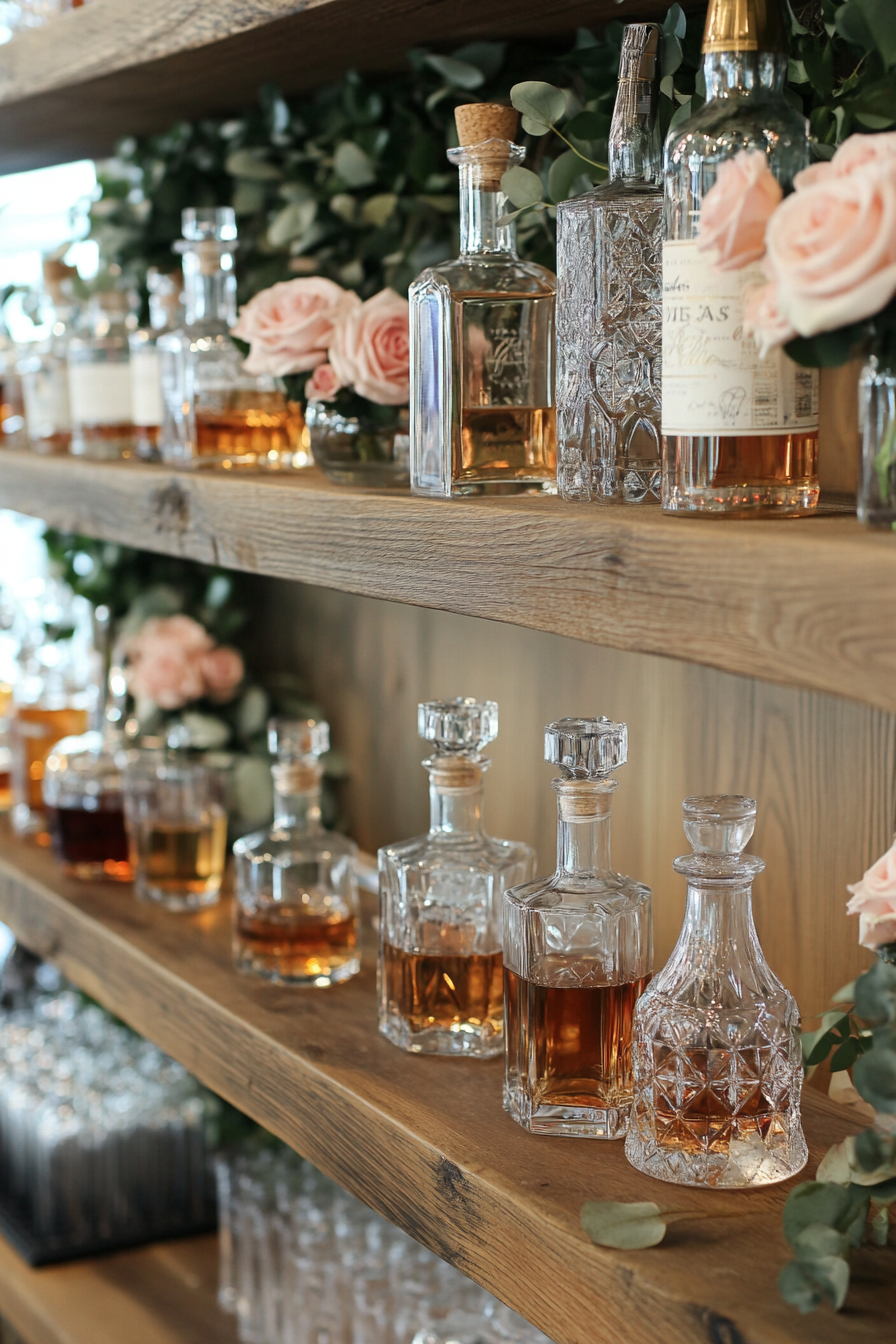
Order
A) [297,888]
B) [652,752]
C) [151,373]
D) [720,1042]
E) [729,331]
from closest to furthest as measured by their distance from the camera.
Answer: [729,331] → [720,1042] → [652,752] → [297,888] → [151,373]

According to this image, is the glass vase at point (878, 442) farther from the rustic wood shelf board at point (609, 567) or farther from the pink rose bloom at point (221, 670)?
the pink rose bloom at point (221, 670)

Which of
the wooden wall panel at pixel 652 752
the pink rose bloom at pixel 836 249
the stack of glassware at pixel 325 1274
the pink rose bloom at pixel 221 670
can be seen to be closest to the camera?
the pink rose bloom at pixel 836 249

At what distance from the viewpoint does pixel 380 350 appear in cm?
99

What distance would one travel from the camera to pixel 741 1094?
2.55ft

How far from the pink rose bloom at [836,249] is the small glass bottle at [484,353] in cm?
31

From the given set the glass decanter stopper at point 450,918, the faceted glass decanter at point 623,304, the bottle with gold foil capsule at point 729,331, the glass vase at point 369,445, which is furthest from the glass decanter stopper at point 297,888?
the bottle with gold foil capsule at point 729,331

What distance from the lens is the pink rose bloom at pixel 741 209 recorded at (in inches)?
24.1

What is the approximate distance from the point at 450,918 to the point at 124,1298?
78 cm

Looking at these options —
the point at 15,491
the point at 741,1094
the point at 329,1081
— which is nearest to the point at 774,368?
the point at 741,1094

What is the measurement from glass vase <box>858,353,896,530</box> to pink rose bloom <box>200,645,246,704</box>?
107 cm

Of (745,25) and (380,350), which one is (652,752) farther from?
(745,25)

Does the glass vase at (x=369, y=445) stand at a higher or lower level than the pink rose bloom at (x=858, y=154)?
lower

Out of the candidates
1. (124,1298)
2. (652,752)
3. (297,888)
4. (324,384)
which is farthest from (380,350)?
(124,1298)

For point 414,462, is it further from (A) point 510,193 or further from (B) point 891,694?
(B) point 891,694
